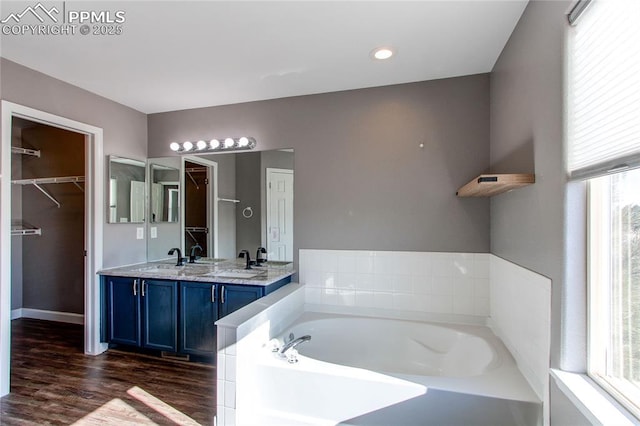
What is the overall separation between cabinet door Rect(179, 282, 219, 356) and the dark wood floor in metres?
0.19

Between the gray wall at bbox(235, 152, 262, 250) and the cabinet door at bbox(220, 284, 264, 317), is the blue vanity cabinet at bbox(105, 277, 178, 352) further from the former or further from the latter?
the gray wall at bbox(235, 152, 262, 250)

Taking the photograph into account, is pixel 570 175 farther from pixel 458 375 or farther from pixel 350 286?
pixel 350 286

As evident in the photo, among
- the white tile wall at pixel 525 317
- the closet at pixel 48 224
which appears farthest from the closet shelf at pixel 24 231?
the white tile wall at pixel 525 317

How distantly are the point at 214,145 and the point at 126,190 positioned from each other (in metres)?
1.07

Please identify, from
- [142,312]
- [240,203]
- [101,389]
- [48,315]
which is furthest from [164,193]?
[48,315]

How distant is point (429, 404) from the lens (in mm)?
1585

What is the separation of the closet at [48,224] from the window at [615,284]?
4867mm

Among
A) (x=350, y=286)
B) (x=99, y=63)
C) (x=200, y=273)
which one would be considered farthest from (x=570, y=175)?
(x=99, y=63)

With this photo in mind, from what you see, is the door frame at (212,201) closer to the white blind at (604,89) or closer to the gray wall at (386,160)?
the gray wall at (386,160)

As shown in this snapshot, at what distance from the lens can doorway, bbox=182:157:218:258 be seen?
3.27 meters

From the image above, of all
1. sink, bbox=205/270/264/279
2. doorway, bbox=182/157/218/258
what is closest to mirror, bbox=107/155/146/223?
doorway, bbox=182/157/218/258

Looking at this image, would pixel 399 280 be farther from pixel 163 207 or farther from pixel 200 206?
pixel 163 207

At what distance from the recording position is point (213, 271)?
9.71ft

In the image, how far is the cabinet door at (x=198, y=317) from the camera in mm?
2682
